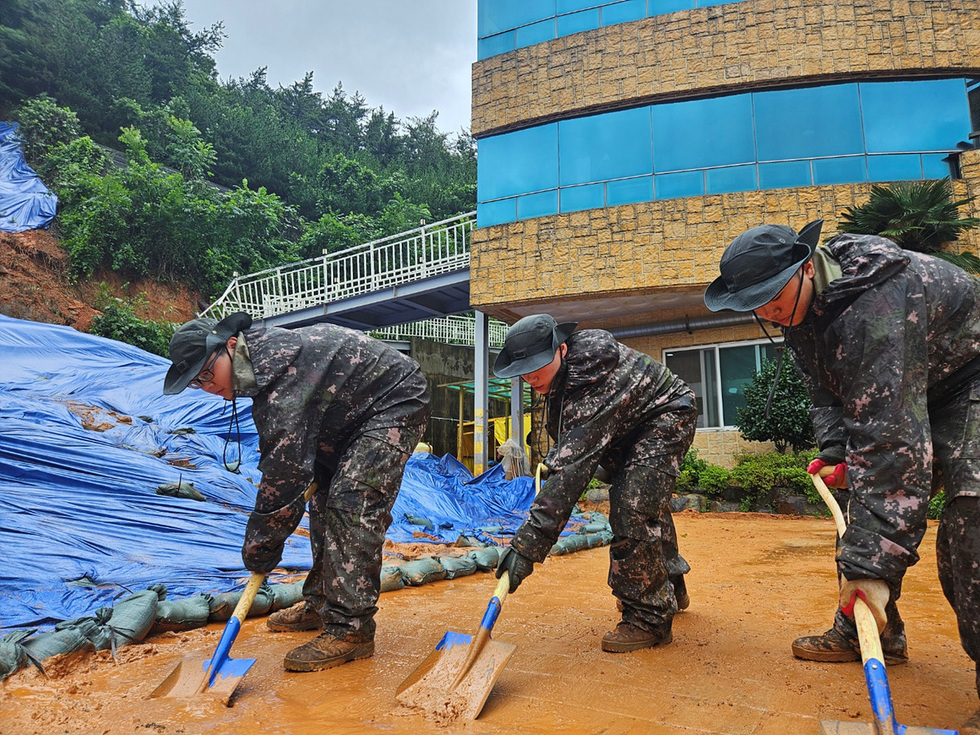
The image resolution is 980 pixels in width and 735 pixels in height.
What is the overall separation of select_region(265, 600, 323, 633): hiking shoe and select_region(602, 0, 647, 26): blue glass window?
10.4 metres

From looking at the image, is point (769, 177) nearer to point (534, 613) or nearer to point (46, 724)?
point (534, 613)

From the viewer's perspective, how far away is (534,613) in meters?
3.60

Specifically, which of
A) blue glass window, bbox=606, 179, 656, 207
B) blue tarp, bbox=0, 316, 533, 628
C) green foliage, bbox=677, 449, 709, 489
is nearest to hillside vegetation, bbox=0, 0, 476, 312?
blue tarp, bbox=0, 316, 533, 628

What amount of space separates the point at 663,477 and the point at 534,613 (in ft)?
3.90

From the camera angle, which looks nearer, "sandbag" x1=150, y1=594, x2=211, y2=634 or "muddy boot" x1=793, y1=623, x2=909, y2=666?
"muddy boot" x1=793, y1=623, x2=909, y2=666

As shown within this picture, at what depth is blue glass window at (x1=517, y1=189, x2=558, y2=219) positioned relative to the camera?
10.8 meters

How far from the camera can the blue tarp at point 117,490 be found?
148 inches

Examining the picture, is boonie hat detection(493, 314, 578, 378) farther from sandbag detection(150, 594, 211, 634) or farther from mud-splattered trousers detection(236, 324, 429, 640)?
sandbag detection(150, 594, 211, 634)

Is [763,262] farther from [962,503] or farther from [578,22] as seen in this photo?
Answer: [578,22]

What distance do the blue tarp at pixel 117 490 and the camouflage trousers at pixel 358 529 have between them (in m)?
1.48

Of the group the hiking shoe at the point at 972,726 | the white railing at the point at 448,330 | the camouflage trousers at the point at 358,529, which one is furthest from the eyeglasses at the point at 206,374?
the white railing at the point at 448,330

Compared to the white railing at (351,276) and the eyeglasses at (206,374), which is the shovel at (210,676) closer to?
the eyeglasses at (206,374)

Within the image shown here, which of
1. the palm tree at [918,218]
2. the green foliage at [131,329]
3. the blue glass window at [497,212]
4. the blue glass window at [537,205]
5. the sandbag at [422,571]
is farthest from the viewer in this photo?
the green foliage at [131,329]

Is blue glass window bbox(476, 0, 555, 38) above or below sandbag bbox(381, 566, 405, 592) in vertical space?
above
